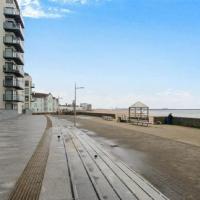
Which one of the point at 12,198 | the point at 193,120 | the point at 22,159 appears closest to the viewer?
the point at 12,198

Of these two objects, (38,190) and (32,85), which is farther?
(32,85)

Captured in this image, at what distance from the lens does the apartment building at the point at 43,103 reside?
506ft

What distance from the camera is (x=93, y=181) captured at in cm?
891

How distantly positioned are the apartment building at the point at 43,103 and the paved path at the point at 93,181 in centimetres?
14057

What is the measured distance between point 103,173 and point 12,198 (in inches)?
133

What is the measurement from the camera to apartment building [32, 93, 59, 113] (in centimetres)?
15438

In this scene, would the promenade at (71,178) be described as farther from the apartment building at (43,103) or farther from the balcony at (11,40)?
the apartment building at (43,103)

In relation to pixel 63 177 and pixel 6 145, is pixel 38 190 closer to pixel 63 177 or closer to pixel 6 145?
pixel 63 177

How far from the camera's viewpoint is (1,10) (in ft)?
191

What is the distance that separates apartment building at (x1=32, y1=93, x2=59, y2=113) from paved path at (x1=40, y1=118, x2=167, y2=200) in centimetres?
14057

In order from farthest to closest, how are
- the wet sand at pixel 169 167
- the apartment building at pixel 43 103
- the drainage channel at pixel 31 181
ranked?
1. the apartment building at pixel 43 103
2. the wet sand at pixel 169 167
3. the drainage channel at pixel 31 181

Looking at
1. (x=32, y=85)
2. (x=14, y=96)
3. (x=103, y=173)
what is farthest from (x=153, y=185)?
(x=32, y=85)

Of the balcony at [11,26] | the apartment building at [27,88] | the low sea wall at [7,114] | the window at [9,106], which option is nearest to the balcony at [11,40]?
the balcony at [11,26]

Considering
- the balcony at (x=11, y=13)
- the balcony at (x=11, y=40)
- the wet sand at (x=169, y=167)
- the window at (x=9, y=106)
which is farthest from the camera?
the window at (x=9, y=106)
